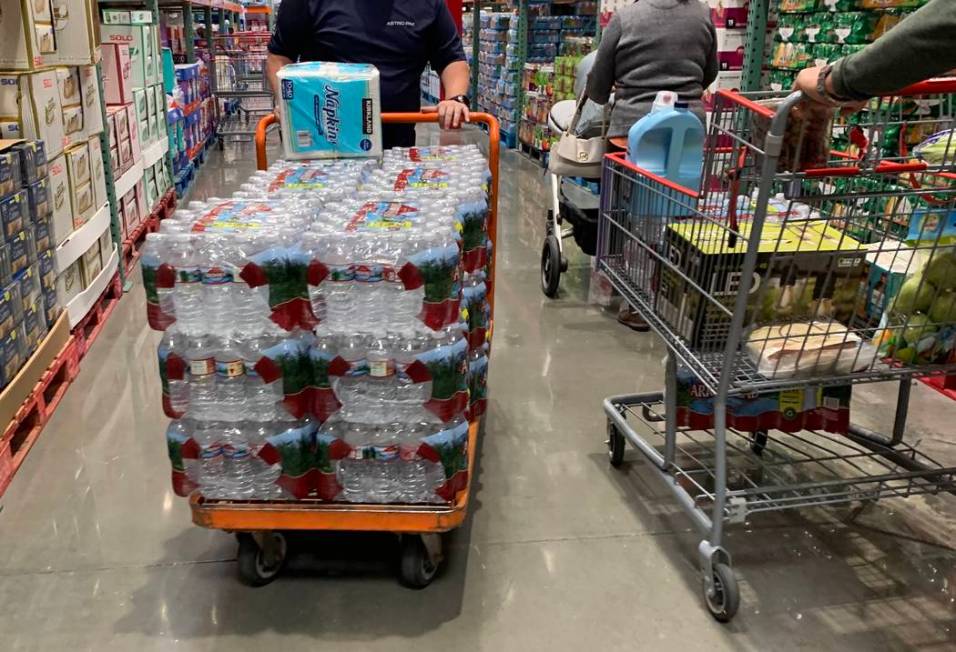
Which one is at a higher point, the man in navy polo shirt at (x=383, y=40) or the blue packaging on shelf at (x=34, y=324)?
the man in navy polo shirt at (x=383, y=40)

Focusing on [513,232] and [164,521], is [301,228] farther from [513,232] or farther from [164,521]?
[513,232]

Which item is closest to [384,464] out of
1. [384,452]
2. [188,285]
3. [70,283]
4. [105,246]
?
[384,452]

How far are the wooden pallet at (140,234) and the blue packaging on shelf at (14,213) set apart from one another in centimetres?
131

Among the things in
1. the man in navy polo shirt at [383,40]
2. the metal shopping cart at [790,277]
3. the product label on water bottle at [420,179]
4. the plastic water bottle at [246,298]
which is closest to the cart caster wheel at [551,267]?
the man in navy polo shirt at [383,40]

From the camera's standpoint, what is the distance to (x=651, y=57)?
3900mm

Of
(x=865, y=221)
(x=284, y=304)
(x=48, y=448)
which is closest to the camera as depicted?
(x=284, y=304)

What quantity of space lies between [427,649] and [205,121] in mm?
7900

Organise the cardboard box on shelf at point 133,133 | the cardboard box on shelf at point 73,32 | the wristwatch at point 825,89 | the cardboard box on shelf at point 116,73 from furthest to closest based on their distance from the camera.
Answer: the cardboard box on shelf at point 133,133
the cardboard box on shelf at point 116,73
the cardboard box on shelf at point 73,32
the wristwatch at point 825,89

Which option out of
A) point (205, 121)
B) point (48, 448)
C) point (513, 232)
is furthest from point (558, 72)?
point (48, 448)

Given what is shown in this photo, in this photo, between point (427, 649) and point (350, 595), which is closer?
point (427, 649)

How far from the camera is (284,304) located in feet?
6.12

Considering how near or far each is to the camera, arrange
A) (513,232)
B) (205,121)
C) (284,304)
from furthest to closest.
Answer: (205,121)
(513,232)
(284,304)

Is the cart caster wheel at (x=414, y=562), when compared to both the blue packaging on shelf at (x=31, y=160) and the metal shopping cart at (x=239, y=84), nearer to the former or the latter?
the blue packaging on shelf at (x=31, y=160)

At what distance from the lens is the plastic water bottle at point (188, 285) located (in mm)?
1819
